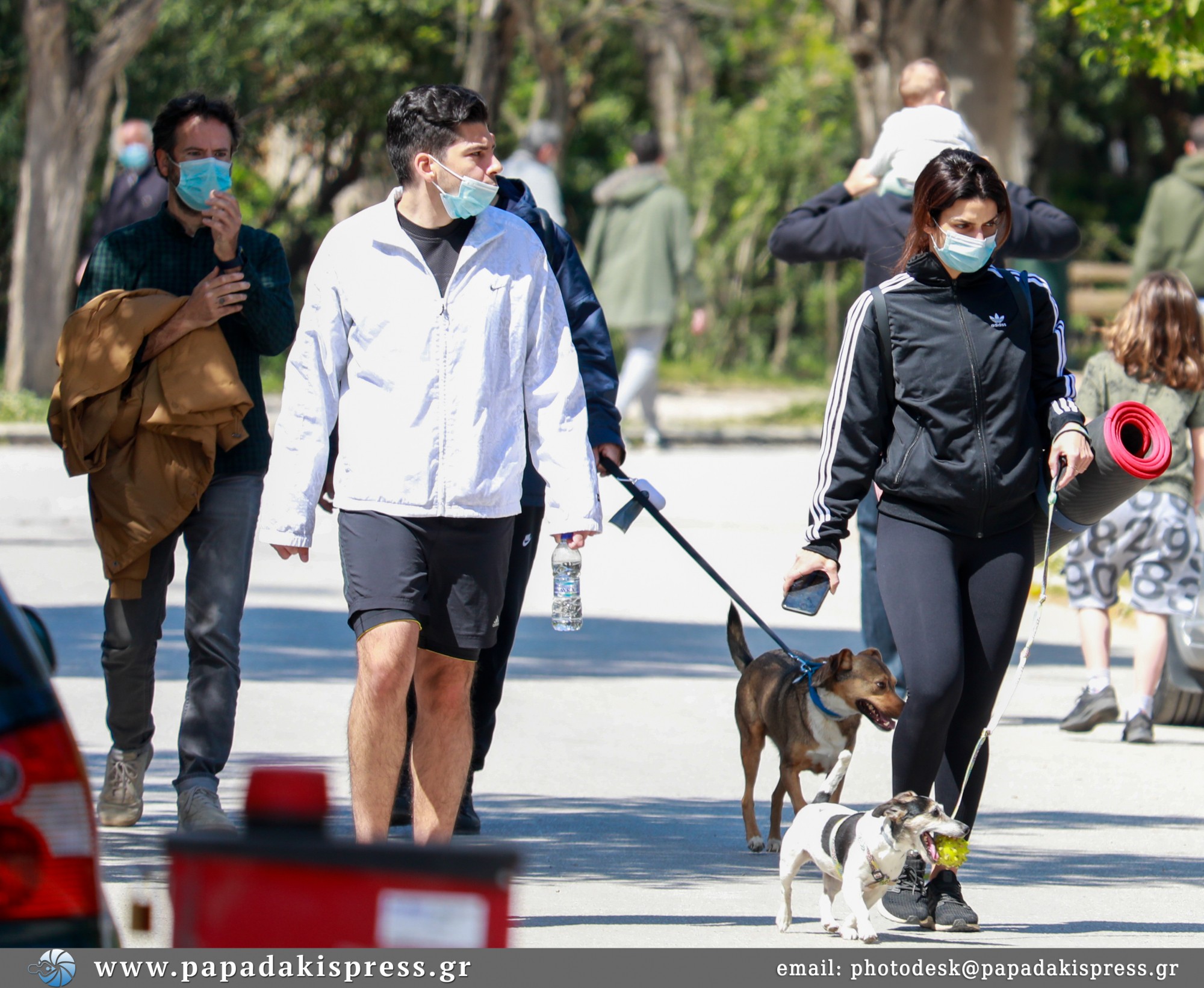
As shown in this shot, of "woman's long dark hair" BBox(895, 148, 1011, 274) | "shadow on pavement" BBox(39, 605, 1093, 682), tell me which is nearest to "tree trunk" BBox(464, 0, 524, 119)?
"shadow on pavement" BBox(39, 605, 1093, 682)

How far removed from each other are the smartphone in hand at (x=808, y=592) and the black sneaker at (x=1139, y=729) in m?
3.05

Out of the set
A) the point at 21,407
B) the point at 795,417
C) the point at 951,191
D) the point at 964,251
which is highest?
the point at 951,191

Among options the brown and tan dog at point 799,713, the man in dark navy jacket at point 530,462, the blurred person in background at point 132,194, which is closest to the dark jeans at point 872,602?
the brown and tan dog at point 799,713

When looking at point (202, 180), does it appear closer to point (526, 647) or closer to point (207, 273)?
point (207, 273)

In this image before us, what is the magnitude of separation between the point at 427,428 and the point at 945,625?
4.32ft

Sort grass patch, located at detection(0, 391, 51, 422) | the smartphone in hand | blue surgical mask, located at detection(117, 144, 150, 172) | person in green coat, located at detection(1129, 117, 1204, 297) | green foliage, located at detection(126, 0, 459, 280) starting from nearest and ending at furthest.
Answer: the smartphone in hand
person in green coat, located at detection(1129, 117, 1204, 297)
blue surgical mask, located at detection(117, 144, 150, 172)
grass patch, located at detection(0, 391, 51, 422)
green foliage, located at detection(126, 0, 459, 280)

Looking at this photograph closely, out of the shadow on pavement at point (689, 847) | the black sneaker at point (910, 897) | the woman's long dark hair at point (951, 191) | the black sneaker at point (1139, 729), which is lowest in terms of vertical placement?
the black sneaker at point (1139, 729)

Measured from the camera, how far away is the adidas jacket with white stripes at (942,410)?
467 centimetres

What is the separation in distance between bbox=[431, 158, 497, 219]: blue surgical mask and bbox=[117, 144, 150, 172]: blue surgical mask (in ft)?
31.6

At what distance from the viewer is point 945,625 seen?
15.2ft

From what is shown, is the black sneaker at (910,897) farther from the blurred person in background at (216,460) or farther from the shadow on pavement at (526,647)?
the shadow on pavement at (526,647)

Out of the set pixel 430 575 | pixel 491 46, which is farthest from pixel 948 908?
pixel 491 46

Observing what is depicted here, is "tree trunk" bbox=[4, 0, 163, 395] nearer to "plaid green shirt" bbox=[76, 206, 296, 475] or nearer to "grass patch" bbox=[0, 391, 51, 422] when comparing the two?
"grass patch" bbox=[0, 391, 51, 422]

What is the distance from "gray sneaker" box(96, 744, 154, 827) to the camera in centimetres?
550
